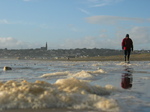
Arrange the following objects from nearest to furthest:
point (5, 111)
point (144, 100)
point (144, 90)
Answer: point (5, 111) < point (144, 100) < point (144, 90)

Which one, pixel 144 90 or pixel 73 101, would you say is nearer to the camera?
pixel 73 101

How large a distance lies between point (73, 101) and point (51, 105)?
0.27m

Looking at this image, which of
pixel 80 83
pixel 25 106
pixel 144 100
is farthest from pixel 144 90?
pixel 25 106

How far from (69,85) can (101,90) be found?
503mm

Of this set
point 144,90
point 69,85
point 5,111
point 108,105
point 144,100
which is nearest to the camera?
point 5,111

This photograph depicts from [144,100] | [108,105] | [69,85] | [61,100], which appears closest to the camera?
[108,105]

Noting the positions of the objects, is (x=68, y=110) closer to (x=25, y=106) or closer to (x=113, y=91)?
(x=25, y=106)

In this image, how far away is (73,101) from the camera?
2.77 metres

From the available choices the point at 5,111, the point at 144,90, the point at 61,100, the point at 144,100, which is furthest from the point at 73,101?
the point at 144,90

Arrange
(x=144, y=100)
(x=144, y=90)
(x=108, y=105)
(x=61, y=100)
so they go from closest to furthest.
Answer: (x=108, y=105), (x=61, y=100), (x=144, y=100), (x=144, y=90)

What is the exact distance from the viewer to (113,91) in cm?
374

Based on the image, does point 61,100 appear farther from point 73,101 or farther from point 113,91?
point 113,91

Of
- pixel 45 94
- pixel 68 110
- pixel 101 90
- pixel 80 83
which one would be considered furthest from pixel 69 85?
pixel 68 110

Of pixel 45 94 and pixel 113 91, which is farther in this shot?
pixel 113 91
